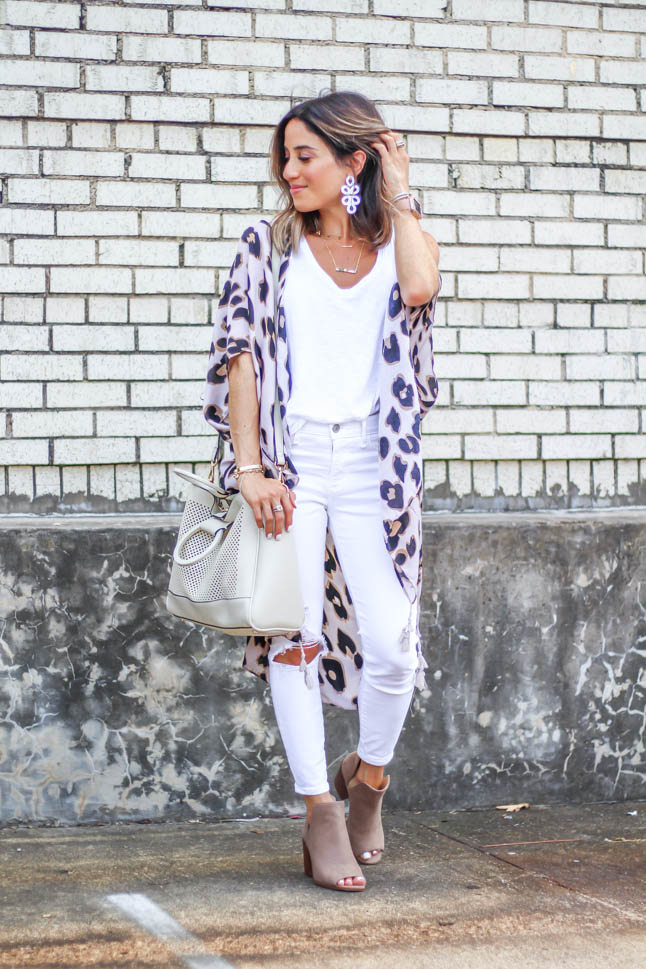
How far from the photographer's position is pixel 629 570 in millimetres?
4078

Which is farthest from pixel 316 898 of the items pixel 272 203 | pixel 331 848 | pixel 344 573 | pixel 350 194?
pixel 272 203

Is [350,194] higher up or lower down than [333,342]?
higher up

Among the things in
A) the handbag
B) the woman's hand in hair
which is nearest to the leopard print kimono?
the handbag

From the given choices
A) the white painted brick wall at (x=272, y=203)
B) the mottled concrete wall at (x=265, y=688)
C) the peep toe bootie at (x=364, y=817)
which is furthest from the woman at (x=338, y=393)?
the white painted brick wall at (x=272, y=203)

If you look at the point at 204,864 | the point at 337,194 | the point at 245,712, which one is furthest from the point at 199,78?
the point at 204,864

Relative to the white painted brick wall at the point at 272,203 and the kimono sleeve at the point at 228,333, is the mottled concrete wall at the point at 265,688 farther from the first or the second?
the kimono sleeve at the point at 228,333

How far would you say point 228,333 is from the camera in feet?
9.67

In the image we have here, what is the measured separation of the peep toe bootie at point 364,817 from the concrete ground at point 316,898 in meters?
0.08

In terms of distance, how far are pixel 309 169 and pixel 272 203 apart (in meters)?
1.21

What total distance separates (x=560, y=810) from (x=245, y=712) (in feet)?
3.76

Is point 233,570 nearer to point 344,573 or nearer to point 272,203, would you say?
point 344,573

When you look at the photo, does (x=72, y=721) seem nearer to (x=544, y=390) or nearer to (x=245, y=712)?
(x=245, y=712)

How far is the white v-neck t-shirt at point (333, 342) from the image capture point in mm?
2889

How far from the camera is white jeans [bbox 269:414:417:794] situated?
9.48ft
